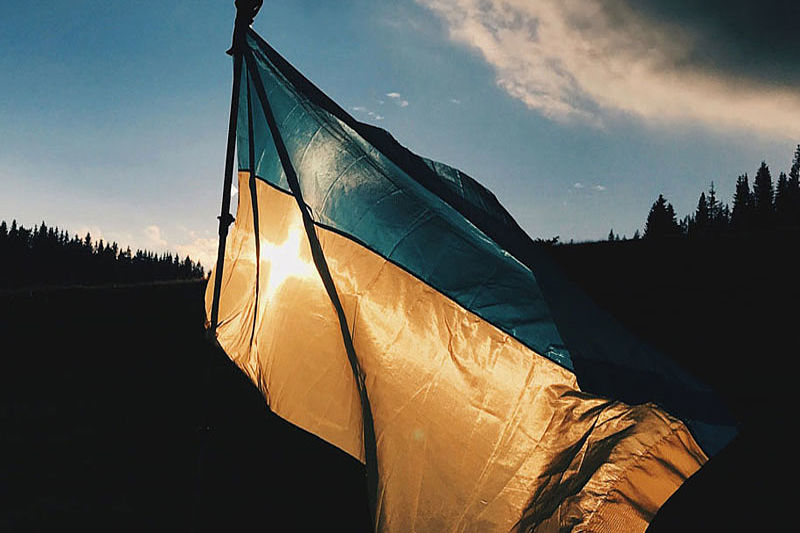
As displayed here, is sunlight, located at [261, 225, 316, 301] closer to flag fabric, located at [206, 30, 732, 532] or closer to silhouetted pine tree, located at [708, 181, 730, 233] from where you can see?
flag fabric, located at [206, 30, 732, 532]

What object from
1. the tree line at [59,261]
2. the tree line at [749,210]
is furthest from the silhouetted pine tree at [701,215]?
the tree line at [59,261]

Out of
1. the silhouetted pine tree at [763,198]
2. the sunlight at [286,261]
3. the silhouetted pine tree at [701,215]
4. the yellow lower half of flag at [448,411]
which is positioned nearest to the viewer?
the yellow lower half of flag at [448,411]

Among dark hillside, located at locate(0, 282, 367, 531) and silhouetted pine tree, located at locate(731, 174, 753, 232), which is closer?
dark hillside, located at locate(0, 282, 367, 531)

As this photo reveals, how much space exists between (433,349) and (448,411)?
0.37 metres

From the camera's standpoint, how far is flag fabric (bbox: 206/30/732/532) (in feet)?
7.56

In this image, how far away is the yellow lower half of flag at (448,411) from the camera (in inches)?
87.9

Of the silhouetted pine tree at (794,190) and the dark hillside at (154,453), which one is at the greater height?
the silhouetted pine tree at (794,190)

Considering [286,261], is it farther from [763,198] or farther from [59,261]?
[59,261]

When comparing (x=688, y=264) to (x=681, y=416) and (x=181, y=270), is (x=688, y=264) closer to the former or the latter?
(x=681, y=416)

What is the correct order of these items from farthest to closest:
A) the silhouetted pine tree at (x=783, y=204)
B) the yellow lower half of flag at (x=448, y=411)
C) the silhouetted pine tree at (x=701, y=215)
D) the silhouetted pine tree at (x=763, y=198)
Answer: the silhouetted pine tree at (x=701, y=215)
the silhouetted pine tree at (x=763, y=198)
the silhouetted pine tree at (x=783, y=204)
the yellow lower half of flag at (x=448, y=411)

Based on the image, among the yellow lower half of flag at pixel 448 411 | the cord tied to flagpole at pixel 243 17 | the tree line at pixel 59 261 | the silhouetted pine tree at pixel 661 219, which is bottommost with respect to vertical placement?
the tree line at pixel 59 261

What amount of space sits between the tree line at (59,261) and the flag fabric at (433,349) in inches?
5183

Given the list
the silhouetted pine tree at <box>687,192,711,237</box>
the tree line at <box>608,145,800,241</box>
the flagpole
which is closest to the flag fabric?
the flagpole

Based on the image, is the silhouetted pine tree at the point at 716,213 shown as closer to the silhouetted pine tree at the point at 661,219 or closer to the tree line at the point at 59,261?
the silhouetted pine tree at the point at 661,219
